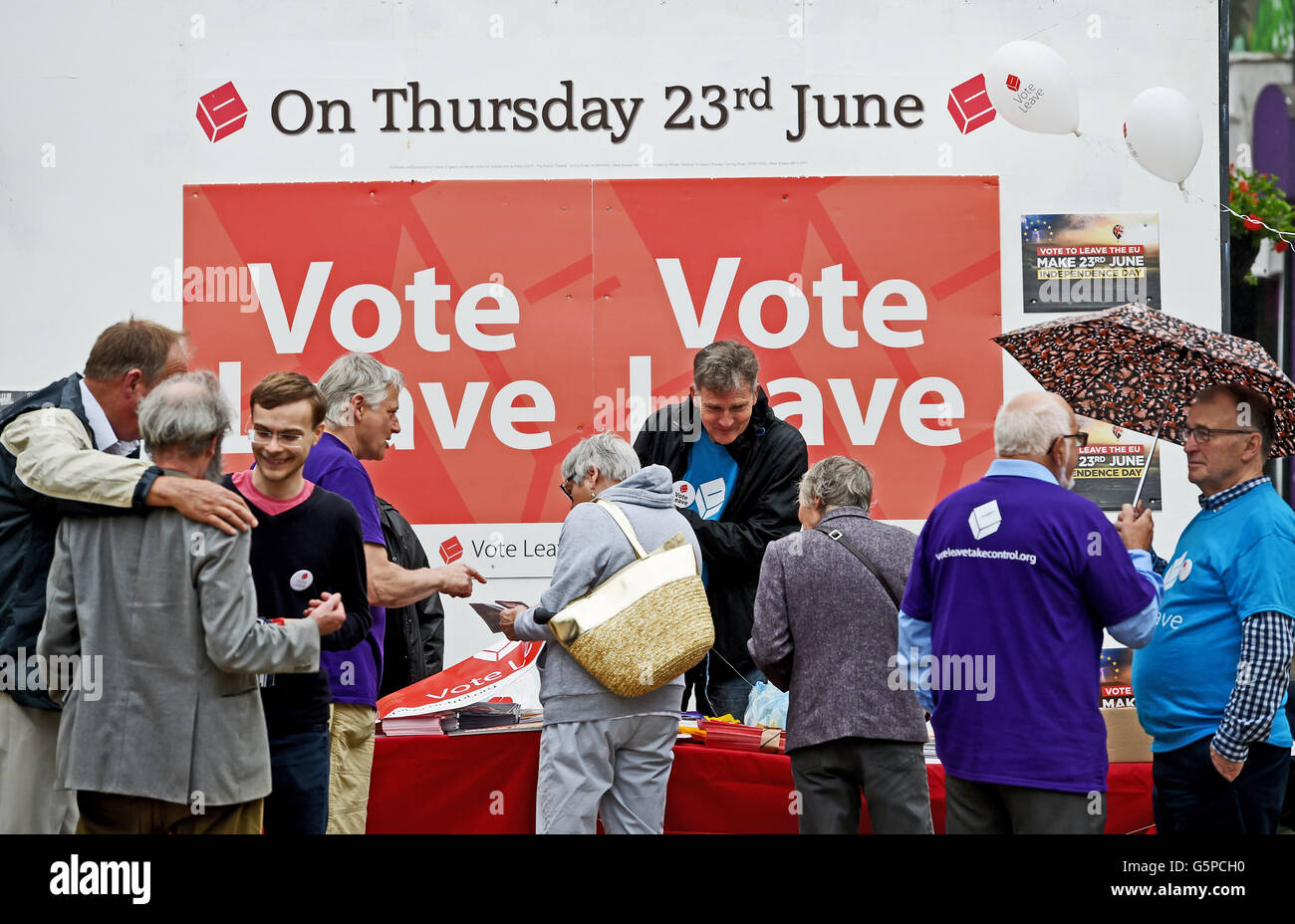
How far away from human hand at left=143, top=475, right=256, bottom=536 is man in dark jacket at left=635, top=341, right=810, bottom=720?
2.03m

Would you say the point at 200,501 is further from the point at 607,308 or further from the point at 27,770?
the point at 607,308

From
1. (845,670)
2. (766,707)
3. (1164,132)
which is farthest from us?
(1164,132)

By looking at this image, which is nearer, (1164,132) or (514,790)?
(514,790)

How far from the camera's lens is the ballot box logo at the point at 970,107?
4910mm

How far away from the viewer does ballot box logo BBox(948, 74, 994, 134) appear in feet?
16.1

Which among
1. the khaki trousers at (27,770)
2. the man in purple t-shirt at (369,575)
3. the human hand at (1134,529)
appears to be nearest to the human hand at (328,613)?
the man in purple t-shirt at (369,575)

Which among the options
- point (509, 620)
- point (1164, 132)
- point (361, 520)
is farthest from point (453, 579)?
point (1164, 132)

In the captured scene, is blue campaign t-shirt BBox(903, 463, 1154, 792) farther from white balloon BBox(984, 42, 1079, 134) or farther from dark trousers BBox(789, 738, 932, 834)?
white balloon BBox(984, 42, 1079, 134)

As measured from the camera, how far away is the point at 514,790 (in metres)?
4.22

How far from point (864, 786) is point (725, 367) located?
154cm

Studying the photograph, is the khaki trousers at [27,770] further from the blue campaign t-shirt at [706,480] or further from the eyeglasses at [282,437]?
the blue campaign t-shirt at [706,480]

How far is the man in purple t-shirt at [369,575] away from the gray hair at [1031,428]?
1658 millimetres

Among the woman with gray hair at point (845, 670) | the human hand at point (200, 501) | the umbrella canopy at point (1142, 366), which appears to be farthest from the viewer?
the woman with gray hair at point (845, 670)

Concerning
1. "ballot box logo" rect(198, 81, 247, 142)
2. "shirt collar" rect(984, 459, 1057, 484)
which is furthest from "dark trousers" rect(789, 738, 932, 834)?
"ballot box logo" rect(198, 81, 247, 142)
